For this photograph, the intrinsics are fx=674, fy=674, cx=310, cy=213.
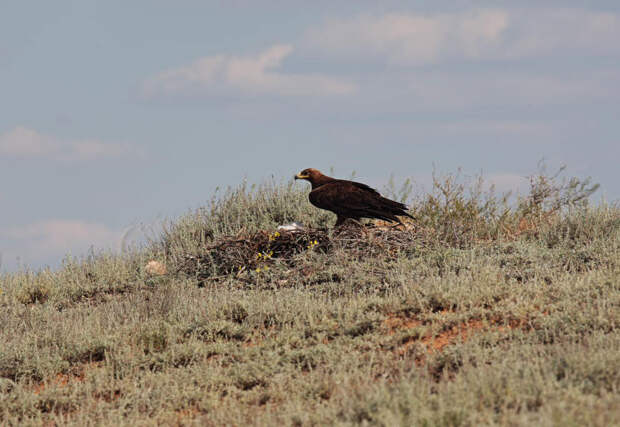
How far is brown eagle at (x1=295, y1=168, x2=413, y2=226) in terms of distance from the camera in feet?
34.3

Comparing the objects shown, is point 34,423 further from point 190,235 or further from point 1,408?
point 190,235

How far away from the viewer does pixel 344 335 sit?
669 centimetres

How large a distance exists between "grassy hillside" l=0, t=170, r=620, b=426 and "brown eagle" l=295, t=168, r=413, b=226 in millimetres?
333

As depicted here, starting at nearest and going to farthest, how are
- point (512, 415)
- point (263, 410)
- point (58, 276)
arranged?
1. point (512, 415)
2. point (263, 410)
3. point (58, 276)

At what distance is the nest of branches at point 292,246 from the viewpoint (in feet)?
33.5

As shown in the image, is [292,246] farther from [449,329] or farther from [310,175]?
[449,329]

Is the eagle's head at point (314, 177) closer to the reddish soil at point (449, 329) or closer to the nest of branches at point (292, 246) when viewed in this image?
the nest of branches at point (292, 246)

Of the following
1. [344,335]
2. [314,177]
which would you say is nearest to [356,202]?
[314,177]

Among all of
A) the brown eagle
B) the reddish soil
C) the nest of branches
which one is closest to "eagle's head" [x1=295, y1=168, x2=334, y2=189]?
the brown eagle

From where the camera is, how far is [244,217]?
14109mm

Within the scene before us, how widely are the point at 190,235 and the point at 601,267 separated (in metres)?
8.68

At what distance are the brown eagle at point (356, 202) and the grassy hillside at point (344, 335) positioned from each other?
33cm

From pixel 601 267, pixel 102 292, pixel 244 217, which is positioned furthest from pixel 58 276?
pixel 601 267

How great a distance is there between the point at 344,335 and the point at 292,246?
4288mm
